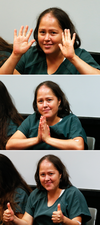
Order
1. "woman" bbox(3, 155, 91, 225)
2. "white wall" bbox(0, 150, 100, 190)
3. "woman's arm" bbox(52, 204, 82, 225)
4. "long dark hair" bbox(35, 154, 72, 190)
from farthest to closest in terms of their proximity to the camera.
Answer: "white wall" bbox(0, 150, 100, 190), "long dark hair" bbox(35, 154, 72, 190), "woman" bbox(3, 155, 91, 225), "woman's arm" bbox(52, 204, 82, 225)

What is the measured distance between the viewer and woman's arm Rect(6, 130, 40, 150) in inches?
62.0

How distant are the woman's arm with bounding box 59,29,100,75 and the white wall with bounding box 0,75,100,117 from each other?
0.04 meters

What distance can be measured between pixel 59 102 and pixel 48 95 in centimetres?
9

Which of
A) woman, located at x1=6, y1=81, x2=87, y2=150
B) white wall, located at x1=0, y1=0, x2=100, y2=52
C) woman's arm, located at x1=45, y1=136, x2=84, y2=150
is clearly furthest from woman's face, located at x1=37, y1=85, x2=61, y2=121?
white wall, located at x1=0, y1=0, x2=100, y2=52

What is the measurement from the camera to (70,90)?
1.79 meters

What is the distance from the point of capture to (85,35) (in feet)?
7.89

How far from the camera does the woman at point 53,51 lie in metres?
1.67

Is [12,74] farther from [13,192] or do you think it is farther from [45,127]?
[13,192]

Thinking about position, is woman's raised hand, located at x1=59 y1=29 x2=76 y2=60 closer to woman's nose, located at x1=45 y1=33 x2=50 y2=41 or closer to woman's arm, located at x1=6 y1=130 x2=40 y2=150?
woman's nose, located at x1=45 y1=33 x2=50 y2=41

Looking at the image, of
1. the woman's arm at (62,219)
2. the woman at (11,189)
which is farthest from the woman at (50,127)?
the woman's arm at (62,219)

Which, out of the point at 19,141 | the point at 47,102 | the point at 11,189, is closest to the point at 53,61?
the point at 47,102

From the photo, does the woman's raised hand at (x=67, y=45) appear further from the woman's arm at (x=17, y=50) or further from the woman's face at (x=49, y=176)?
the woman's face at (x=49, y=176)

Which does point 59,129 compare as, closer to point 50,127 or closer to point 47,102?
point 50,127

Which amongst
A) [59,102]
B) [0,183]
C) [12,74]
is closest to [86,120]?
[59,102]
